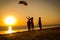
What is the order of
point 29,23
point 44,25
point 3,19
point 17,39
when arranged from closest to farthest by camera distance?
point 17,39, point 29,23, point 3,19, point 44,25

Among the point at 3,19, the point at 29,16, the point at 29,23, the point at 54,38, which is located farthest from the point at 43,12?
the point at 54,38

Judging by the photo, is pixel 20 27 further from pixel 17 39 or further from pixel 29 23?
pixel 17 39

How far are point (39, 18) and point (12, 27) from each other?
1.07 meters

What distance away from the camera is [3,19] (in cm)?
528

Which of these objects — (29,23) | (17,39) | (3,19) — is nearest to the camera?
(17,39)

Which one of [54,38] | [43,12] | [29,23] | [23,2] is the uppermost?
[23,2]

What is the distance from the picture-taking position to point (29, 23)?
495 cm

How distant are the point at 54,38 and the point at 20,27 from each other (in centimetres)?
230

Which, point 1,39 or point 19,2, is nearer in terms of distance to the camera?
point 1,39

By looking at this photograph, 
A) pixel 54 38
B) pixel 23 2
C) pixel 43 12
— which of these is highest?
pixel 23 2

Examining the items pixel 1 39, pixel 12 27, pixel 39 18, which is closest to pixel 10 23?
pixel 12 27

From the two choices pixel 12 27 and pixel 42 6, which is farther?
pixel 42 6

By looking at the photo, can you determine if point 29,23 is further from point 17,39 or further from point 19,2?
point 17,39

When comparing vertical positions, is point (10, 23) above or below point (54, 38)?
above
